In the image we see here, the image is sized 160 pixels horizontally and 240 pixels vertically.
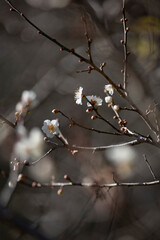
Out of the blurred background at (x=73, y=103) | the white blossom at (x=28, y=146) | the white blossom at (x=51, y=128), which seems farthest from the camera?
the blurred background at (x=73, y=103)

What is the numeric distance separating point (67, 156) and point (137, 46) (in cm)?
204

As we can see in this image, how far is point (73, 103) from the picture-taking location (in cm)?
545

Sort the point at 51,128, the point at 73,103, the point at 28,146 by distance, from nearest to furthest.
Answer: the point at 51,128, the point at 28,146, the point at 73,103

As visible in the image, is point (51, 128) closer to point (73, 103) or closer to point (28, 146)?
point (28, 146)

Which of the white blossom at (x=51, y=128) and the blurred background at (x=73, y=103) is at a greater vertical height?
the blurred background at (x=73, y=103)

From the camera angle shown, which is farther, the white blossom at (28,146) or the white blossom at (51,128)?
the white blossom at (28,146)

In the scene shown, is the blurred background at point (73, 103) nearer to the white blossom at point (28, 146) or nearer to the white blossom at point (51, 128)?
the white blossom at point (28, 146)

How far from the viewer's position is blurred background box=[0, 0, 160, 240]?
373 cm

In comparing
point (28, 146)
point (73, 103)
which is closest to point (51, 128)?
point (28, 146)

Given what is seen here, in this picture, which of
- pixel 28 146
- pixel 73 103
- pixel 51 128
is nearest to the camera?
pixel 51 128

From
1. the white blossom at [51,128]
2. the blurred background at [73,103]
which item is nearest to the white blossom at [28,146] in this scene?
the white blossom at [51,128]

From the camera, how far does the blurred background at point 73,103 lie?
3729 mm

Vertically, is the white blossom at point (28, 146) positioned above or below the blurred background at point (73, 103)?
below

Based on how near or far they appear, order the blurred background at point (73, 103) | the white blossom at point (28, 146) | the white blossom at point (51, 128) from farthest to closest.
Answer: the blurred background at point (73, 103) < the white blossom at point (28, 146) < the white blossom at point (51, 128)
